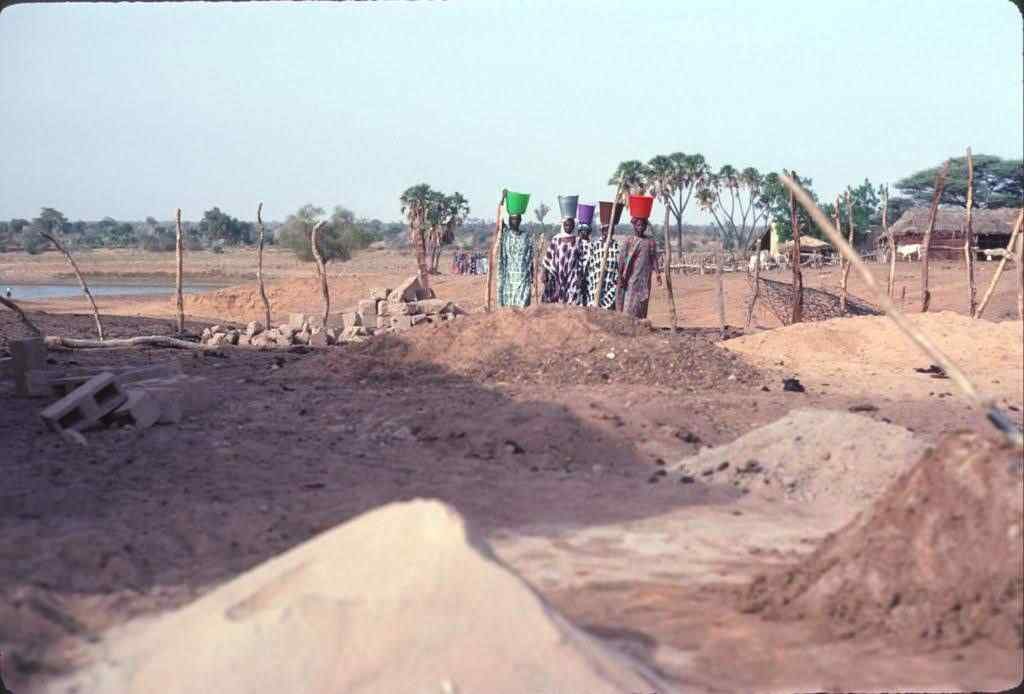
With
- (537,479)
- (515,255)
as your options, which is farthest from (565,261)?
(537,479)

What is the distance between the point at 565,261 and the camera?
48.4ft

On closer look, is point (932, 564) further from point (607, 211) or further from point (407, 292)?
point (407, 292)

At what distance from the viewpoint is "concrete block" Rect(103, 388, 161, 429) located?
28.5 ft

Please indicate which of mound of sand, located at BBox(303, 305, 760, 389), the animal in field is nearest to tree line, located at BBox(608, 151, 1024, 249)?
the animal in field

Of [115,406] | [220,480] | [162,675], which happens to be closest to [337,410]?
[115,406]

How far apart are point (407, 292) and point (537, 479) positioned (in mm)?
10025

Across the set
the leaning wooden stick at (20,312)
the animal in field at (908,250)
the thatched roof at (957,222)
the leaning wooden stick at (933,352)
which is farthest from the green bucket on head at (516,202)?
the animal in field at (908,250)

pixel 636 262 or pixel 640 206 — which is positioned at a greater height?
pixel 640 206

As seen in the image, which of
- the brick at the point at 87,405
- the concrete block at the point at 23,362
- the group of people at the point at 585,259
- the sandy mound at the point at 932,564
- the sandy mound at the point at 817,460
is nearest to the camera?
the sandy mound at the point at 932,564

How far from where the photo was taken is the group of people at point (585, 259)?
575 inches

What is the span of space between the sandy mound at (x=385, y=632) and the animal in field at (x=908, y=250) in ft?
103

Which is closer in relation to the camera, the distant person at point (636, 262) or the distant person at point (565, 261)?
the distant person at point (636, 262)

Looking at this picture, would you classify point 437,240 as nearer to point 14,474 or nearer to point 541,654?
point 14,474

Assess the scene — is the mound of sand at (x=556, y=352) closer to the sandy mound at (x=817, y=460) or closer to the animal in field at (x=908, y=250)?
the sandy mound at (x=817, y=460)
